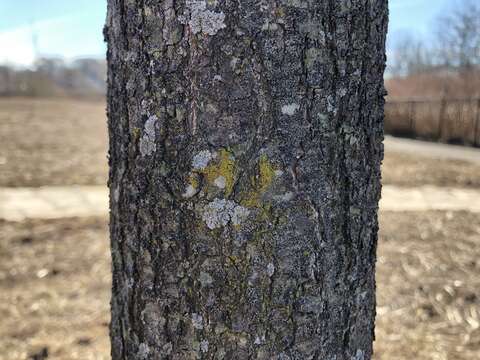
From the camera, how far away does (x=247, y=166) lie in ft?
3.41

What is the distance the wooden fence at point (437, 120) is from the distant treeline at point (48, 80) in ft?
104

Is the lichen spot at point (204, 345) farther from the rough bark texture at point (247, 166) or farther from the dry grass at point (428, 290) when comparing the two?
the dry grass at point (428, 290)

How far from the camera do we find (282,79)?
3.30ft

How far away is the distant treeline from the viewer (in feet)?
158

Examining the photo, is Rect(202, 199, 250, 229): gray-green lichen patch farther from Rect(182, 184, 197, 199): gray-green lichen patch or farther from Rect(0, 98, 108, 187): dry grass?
Rect(0, 98, 108, 187): dry grass

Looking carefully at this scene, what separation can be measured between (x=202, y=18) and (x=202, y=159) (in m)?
0.26

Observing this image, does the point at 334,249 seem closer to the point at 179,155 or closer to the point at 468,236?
the point at 179,155

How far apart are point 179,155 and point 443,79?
1948 centimetres

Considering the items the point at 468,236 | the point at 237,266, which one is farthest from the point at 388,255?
the point at 237,266

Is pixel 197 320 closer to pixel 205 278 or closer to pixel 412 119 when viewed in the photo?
pixel 205 278

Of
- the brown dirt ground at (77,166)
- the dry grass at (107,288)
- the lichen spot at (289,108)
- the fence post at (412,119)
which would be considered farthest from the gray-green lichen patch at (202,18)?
the fence post at (412,119)

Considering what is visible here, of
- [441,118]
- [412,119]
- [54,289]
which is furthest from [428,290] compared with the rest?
[412,119]

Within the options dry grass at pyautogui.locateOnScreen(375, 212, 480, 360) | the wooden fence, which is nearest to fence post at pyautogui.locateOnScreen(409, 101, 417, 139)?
the wooden fence

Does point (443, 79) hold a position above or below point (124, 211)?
above
